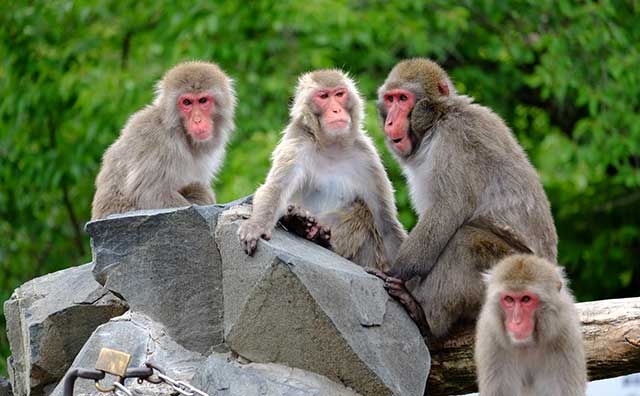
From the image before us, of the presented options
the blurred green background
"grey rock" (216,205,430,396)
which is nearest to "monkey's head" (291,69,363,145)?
"grey rock" (216,205,430,396)

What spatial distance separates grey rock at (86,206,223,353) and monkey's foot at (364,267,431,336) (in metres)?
0.81

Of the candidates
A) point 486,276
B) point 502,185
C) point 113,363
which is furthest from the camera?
point 502,185

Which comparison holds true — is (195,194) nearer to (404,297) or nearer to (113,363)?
(404,297)

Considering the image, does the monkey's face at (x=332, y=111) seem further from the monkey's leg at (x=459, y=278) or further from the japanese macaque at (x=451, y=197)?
the monkey's leg at (x=459, y=278)

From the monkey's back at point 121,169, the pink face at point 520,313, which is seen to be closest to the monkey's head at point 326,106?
the monkey's back at point 121,169

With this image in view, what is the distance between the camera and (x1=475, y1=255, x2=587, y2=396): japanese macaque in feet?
17.6

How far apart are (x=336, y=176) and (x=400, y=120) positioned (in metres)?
0.45

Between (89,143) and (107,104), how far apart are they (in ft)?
2.16

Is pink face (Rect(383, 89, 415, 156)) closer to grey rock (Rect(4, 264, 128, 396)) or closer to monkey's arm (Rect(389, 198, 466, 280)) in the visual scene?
monkey's arm (Rect(389, 198, 466, 280))

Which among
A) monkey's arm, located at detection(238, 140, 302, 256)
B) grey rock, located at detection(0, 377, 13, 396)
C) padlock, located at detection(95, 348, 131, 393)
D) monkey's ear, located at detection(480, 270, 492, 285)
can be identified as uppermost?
monkey's arm, located at detection(238, 140, 302, 256)

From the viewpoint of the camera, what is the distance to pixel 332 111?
6254 mm

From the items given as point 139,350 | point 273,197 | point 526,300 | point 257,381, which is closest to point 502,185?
point 526,300

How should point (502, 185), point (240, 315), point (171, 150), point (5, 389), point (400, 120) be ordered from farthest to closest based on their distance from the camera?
point (171, 150)
point (5, 389)
point (400, 120)
point (502, 185)
point (240, 315)

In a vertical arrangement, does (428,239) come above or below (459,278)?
above
